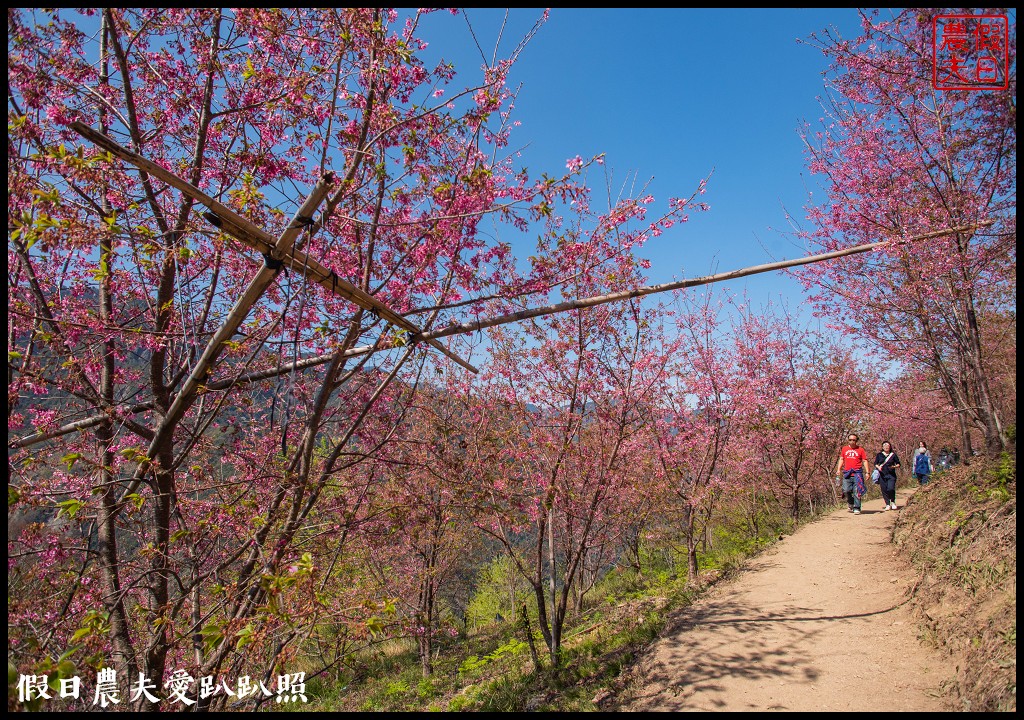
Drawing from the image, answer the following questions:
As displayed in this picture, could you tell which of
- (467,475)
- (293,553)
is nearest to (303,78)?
(293,553)

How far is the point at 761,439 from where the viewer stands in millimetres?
11164

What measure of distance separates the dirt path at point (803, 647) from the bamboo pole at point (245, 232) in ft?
14.2

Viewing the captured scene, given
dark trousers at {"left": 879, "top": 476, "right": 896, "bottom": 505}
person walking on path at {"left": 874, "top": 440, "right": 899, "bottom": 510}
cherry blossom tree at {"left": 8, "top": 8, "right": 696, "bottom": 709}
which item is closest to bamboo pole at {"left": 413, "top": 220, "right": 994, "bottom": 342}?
cherry blossom tree at {"left": 8, "top": 8, "right": 696, "bottom": 709}

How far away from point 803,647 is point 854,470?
21.7 ft

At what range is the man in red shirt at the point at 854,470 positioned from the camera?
9.26 metres

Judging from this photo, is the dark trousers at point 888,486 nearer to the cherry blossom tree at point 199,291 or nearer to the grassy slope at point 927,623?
the grassy slope at point 927,623

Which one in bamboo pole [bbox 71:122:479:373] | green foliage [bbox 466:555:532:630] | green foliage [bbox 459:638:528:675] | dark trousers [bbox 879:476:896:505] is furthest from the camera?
green foliage [bbox 466:555:532:630]

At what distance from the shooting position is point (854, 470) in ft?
31.2

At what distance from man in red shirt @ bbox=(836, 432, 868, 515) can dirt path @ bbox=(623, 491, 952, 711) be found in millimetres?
2501

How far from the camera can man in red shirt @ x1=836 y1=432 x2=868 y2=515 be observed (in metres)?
9.26

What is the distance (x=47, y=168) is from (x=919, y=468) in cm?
1710

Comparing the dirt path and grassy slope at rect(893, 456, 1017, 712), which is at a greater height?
grassy slope at rect(893, 456, 1017, 712)

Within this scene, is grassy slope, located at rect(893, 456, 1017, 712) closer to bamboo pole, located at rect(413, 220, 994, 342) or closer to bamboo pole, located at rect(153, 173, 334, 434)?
bamboo pole, located at rect(413, 220, 994, 342)

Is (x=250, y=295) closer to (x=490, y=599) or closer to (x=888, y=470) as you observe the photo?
(x=888, y=470)
